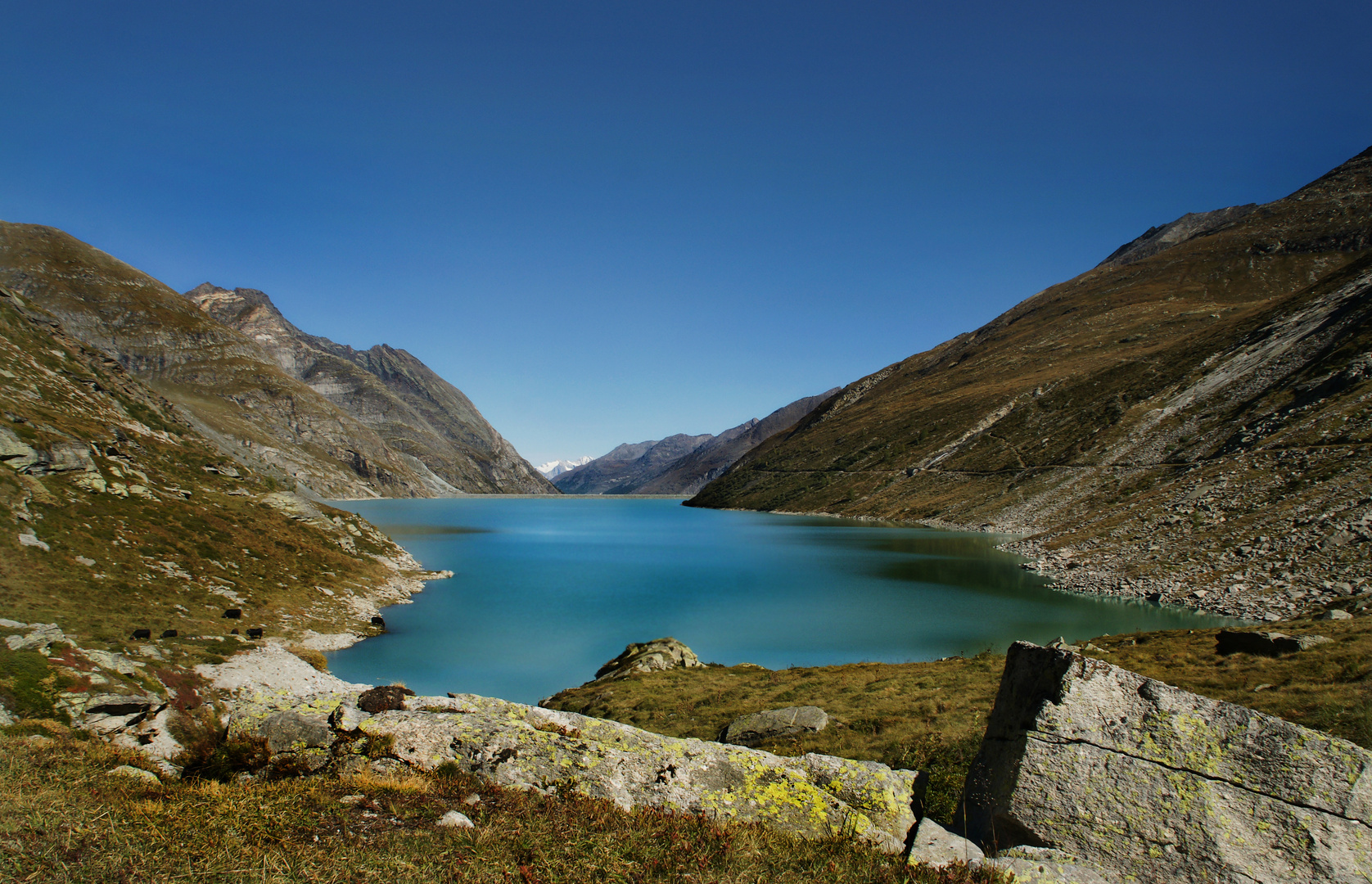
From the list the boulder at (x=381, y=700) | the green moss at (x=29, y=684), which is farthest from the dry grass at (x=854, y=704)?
the green moss at (x=29, y=684)

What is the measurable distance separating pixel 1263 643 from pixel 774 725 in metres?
13.6

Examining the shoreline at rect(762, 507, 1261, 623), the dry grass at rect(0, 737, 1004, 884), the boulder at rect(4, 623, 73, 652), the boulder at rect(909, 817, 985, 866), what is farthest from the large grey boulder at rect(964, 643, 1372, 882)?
the shoreline at rect(762, 507, 1261, 623)

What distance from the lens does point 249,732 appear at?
7.52 m

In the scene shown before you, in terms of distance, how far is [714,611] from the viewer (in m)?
41.1

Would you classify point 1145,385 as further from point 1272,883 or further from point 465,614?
point 1272,883

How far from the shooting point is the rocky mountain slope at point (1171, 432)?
1484 inches

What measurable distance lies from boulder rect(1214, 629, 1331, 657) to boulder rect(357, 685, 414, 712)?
2056 cm

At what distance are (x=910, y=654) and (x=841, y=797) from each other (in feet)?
78.9

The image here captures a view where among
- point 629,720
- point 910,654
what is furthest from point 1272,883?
point 910,654

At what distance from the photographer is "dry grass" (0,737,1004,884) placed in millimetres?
4547

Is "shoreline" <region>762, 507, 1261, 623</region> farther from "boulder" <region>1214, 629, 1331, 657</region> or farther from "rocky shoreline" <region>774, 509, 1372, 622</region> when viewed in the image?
"boulder" <region>1214, 629, 1331, 657</region>

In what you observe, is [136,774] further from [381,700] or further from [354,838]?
[354,838]

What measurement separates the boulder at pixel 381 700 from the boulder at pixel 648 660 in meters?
16.9

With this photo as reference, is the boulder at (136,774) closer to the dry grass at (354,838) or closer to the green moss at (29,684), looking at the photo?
the dry grass at (354,838)
